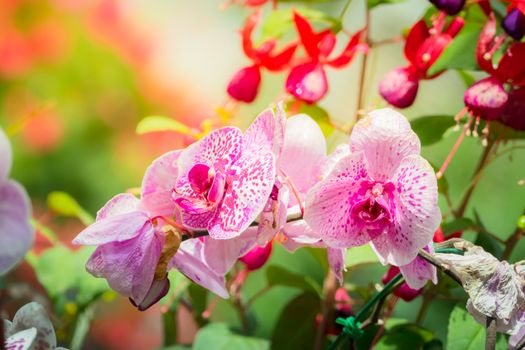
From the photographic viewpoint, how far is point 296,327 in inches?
26.6

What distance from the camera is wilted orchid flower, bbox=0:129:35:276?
0.96 feet

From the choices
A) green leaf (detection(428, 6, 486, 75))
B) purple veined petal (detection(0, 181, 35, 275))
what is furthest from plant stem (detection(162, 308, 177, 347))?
purple veined petal (detection(0, 181, 35, 275))

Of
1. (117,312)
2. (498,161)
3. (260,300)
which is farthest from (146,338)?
(498,161)

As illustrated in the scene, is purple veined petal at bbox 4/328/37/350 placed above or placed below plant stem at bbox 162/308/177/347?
above

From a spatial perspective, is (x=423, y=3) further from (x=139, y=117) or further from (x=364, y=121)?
(x=364, y=121)

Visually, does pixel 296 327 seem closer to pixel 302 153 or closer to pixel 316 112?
pixel 316 112

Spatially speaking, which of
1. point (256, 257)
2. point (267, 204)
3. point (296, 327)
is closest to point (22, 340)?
point (267, 204)

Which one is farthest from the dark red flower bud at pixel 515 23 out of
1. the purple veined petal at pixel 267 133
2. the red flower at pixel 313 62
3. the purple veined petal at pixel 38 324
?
the purple veined petal at pixel 38 324

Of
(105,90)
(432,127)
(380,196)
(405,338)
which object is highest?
(380,196)

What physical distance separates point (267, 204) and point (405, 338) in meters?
0.25

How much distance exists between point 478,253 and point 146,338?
1040 mm

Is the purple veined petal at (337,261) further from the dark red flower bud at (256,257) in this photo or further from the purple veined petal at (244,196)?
the dark red flower bud at (256,257)

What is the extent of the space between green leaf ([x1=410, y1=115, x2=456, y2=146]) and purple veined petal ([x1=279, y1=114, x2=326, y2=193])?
0.24 meters

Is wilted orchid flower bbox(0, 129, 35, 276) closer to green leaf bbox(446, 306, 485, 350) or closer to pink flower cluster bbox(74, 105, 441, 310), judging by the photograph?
pink flower cluster bbox(74, 105, 441, 310)
